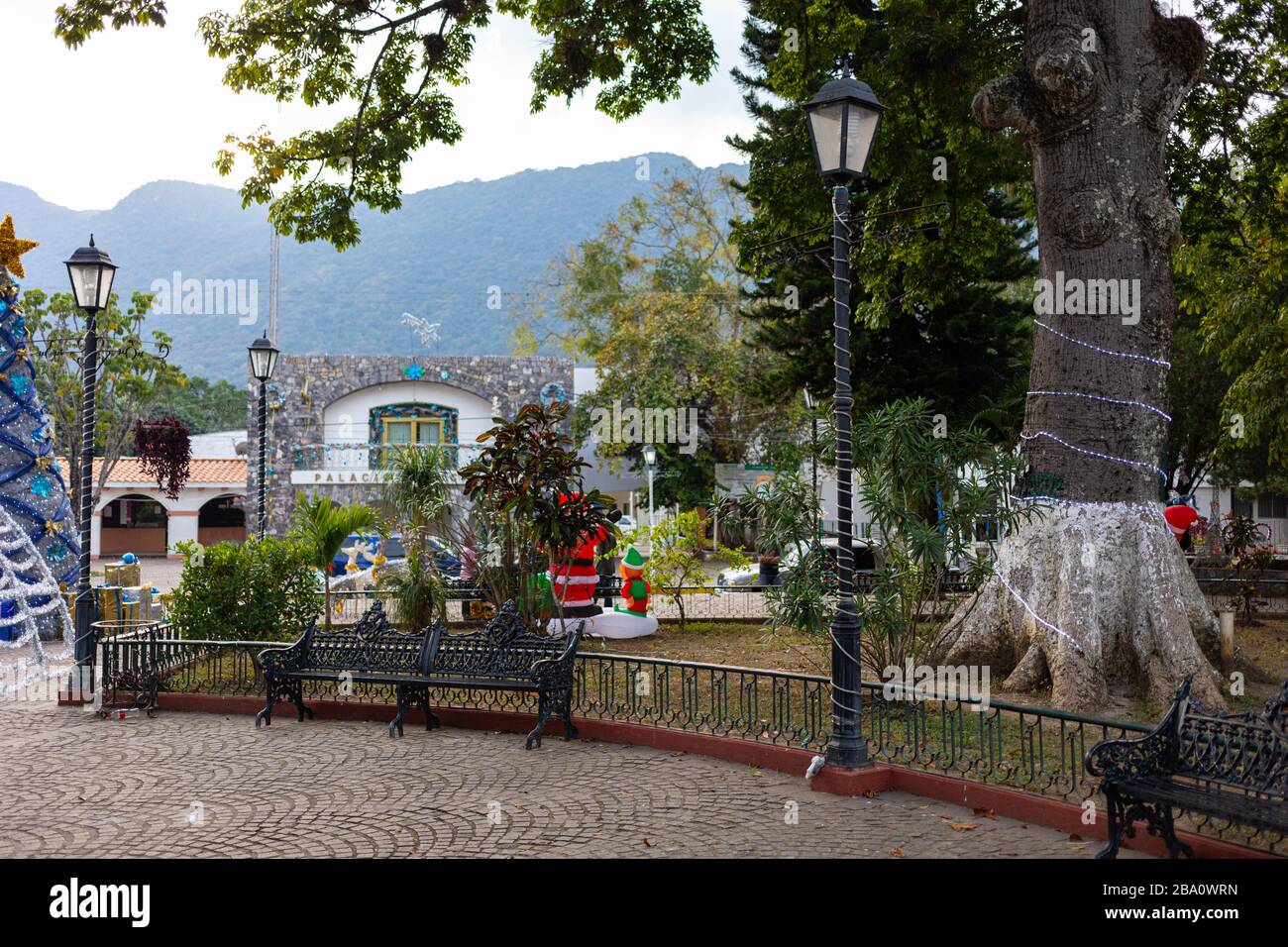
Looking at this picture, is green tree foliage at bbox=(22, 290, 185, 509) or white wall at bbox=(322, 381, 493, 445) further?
white wall at bbox=(322, 381, 493, 445)

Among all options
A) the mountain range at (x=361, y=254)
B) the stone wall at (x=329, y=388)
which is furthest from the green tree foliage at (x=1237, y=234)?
the mountain range at (x=361, y=254)

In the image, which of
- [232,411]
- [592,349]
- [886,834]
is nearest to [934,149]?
[886,834]

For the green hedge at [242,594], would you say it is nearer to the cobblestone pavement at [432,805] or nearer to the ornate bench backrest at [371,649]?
the ornate bench backrest at [371,649]

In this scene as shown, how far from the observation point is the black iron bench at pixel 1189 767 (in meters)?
5.02

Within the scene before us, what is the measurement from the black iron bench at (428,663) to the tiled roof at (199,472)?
30163mm

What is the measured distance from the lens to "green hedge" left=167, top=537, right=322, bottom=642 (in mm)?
10797

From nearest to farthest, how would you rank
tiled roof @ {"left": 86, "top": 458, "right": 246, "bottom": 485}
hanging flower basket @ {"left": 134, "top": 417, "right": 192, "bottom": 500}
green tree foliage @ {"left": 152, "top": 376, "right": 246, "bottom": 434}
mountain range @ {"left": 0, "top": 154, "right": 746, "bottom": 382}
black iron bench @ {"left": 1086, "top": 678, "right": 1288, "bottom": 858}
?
black iron bench @ {"left": 1086, "top": 678, "right": 1288, "bottom": 858} < hanging flower basket @ {"left": 134, "top": 417, "right": 192, "bottom": 500} < tiled roof @ {"left": 86, "top": 458, "right": 246, "bottom": 485} < green tree foliage @ {"left": 152, "top": 376, "right": 246, "bottom": 434} < mountain range @ {"left": 0, "top": 154, "right": 746, "bottom": 382}

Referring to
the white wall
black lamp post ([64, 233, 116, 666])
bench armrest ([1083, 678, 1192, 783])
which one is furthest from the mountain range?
bench armrest ([1083, 678, 1192, 783])

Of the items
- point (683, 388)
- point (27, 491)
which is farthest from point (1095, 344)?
point (683, 388)

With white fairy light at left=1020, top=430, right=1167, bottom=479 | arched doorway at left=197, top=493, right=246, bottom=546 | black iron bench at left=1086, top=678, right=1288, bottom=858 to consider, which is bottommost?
black iron bench at left=1086, top=678, right=1288, bottom=858

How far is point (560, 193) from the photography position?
165 m

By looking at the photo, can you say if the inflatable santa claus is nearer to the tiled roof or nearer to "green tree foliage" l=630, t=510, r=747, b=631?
"green tree foliage" l=630, t=510, r=747, b=631

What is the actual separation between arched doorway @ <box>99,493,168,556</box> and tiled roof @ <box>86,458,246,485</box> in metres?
1.17

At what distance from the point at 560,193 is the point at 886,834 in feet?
544
